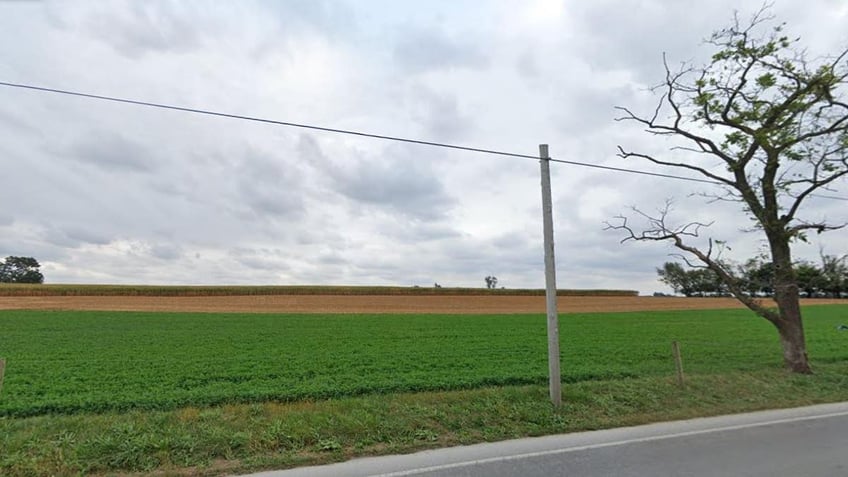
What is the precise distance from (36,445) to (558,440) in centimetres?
635

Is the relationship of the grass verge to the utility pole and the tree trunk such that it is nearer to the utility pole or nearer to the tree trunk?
the utility pole

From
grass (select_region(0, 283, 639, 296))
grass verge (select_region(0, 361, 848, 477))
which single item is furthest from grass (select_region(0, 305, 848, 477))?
grass (select_region(0, 283, 639, 296))

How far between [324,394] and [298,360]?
4.72 m

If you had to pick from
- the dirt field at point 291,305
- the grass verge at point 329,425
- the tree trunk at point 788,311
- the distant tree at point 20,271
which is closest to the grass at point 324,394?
the grass verge at point 329,425

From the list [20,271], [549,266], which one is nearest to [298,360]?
[549,266]

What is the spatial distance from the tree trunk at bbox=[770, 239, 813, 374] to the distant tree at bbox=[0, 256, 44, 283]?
110 metres

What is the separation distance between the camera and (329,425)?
604 centimetres

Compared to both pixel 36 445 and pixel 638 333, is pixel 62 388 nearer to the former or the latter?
pixel 36 445

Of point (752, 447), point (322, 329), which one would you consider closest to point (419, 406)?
point (752, 447)

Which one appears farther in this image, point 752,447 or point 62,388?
point 62,388

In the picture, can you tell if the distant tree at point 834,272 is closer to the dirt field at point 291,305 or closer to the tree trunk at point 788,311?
the tree trunk at point 788,311

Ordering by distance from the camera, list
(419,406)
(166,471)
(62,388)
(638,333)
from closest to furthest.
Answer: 1. (166,471)
2. (419,406)
3. (62,388)
4. (638,333)

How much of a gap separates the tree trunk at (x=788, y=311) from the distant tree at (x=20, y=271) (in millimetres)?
110354

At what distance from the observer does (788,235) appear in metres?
10.9
